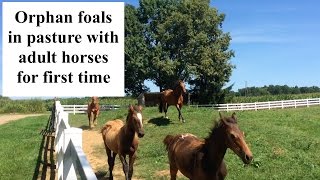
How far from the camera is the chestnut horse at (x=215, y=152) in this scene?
6.08 m

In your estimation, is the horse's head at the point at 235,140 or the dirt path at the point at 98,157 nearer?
the horse's head at the point at 235,140

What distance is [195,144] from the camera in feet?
25.6

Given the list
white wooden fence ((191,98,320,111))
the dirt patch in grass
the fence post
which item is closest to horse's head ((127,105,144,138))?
the dirt patch in grass

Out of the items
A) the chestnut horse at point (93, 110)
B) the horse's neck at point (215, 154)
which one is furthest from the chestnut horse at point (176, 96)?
the horse's neck at point (215, 154)

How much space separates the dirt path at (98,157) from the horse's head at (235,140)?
492cm

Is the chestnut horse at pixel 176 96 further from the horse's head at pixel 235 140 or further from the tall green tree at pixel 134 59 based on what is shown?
the tall green tree at pixel 134 59

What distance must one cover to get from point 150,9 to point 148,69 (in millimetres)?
9224

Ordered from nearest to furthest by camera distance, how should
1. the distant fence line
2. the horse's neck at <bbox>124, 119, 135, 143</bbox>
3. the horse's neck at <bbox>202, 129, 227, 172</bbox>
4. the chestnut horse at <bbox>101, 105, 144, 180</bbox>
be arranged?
the horse's neck at <bbox>202, 129, 227, 172</bbox>
the chestnut horse at <bbox>101, 105, 144, 180</bbox>
the horse's neck at <bbox>124, 119, 135, 143</bbox>
the distant fence line

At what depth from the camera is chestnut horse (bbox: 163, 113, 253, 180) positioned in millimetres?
6078

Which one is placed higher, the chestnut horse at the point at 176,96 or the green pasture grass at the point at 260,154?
the chestnut horse at the point at 176,96

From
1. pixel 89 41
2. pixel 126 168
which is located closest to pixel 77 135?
pixel 126 168

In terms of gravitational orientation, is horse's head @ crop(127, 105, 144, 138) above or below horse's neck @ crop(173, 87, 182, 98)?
below

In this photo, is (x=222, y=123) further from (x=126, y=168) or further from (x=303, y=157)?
(x=303, y=157)

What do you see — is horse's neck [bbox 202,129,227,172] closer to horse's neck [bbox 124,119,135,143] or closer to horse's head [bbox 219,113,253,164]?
horse's head [bbox 219,113,253,164]
